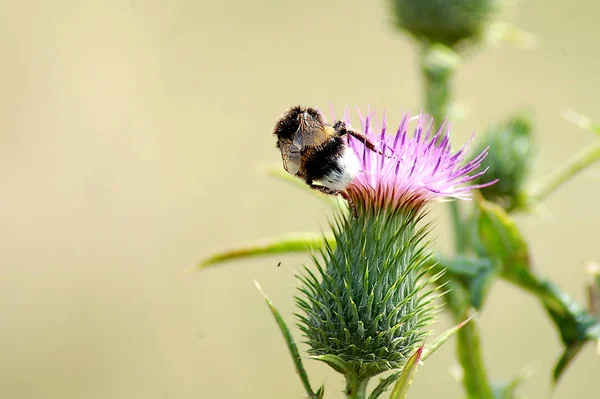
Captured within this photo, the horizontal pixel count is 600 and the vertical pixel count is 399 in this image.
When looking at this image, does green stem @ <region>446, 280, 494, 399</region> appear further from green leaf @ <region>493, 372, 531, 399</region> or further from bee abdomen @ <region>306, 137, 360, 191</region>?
bee abdomen @ <region>306, 137, 360, 191</region>

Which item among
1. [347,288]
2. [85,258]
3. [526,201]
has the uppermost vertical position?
[85,258]

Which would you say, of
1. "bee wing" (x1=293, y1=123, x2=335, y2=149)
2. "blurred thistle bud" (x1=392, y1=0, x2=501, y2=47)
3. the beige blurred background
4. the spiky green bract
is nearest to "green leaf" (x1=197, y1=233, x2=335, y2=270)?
the spiky green bract

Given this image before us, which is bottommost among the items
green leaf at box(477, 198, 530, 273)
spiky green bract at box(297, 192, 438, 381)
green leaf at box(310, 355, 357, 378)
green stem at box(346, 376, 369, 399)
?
green stem at box(346, 376, 369, 399)

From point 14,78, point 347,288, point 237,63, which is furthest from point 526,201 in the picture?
point 14,78

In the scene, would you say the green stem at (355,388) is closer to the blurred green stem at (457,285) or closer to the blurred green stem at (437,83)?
the blurred green stem at (457,285)

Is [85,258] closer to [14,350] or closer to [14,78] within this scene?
[14,350]
